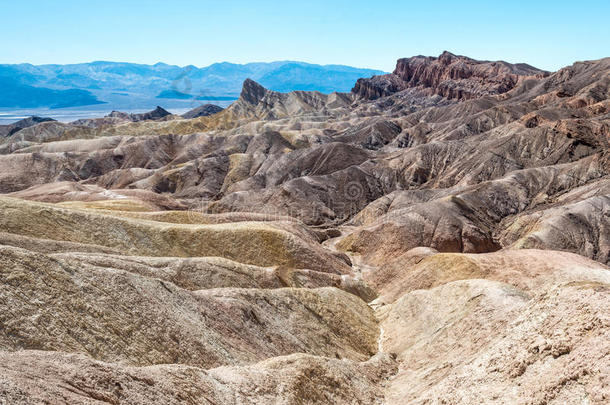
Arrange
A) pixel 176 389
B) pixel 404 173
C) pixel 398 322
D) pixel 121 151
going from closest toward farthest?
1. pixel 176 389
2. pixel 398 322
3. pixel 404 173
4. pixel 121 151

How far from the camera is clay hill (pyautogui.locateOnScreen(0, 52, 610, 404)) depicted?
690 inches

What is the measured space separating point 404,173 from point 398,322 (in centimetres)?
7338

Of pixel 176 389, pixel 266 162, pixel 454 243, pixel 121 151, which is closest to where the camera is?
pixel 176 389

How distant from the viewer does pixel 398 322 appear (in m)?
37.4

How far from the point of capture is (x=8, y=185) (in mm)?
110312

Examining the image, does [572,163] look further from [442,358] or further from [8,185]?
[8,185]

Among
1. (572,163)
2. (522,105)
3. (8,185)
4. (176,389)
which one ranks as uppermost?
(522,105)

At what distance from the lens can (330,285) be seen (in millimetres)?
46312

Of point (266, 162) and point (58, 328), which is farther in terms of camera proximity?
point (266, 162)

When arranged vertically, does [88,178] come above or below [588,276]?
below

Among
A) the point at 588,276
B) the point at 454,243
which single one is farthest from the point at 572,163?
the point at 588,276

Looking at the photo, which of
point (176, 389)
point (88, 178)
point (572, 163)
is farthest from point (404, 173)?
point (176, 389)

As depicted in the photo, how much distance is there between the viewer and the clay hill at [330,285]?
17516 mm

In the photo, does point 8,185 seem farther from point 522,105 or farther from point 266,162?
point 522,105
